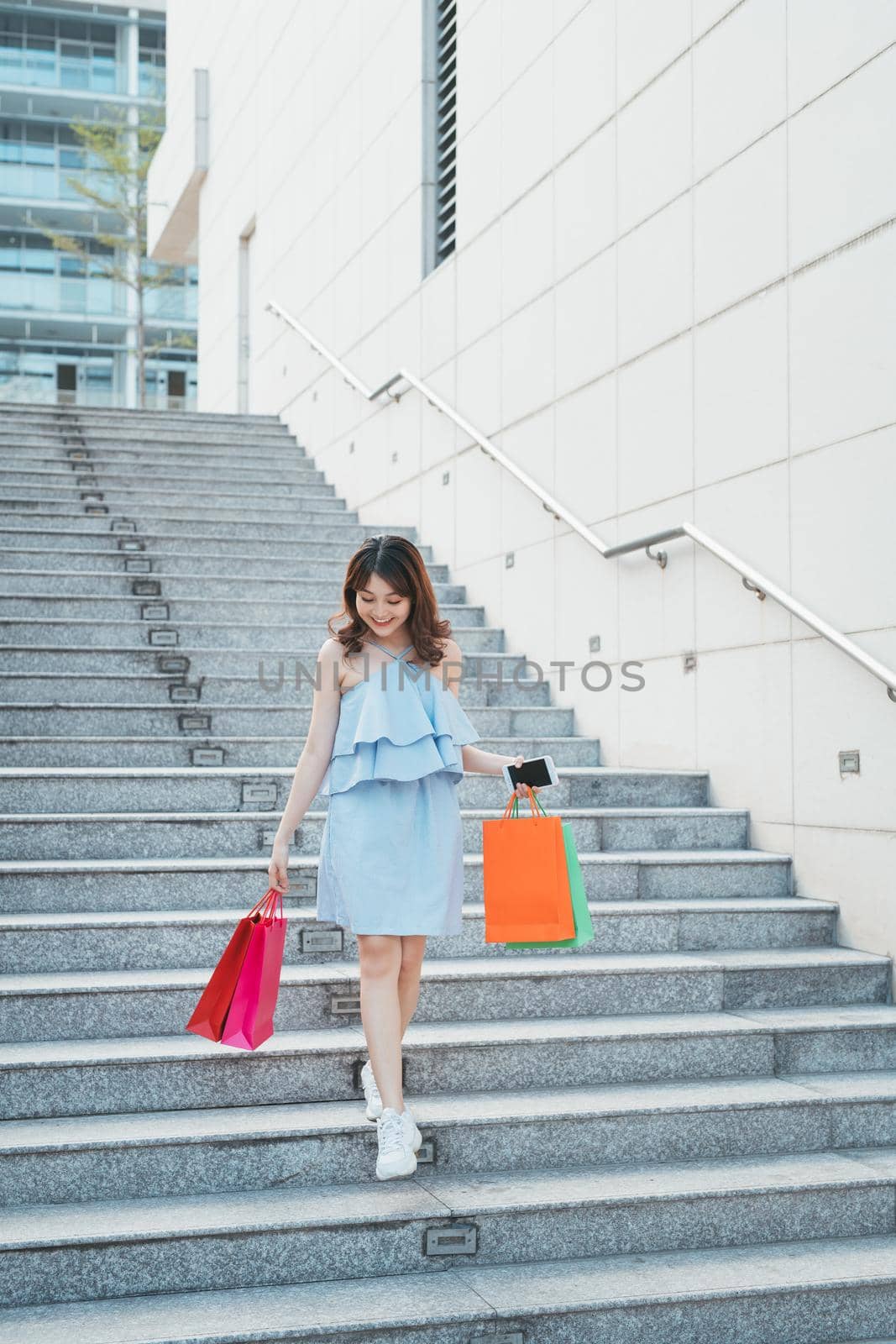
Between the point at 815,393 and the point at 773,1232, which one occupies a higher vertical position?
the point at 815,393

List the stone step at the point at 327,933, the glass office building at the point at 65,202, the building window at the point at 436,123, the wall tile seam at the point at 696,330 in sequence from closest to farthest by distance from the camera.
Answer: the stone step at the point at 327,933, the wall tile seam at the point at 696,330, the building window at the point at 436,123, the glass office building at the point at 65,202

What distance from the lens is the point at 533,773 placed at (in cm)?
345

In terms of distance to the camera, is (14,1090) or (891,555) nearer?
(14,1090)

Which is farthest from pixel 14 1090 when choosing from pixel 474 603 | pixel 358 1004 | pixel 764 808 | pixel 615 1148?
pixel 474 603

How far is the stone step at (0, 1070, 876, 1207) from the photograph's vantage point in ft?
10.7

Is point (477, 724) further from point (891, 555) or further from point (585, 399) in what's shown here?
point (891, 555)

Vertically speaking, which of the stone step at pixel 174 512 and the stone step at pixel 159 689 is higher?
the stone step at pixel 174 512

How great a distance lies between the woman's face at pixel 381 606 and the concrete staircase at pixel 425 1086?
3.88 feet

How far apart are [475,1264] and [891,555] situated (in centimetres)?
248

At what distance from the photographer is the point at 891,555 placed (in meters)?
4.27

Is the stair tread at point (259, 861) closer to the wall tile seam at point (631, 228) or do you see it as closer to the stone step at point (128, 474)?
the wall tile seam at point (631, 228)

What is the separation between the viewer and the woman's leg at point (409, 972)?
3.37 meters

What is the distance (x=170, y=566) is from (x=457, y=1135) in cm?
460

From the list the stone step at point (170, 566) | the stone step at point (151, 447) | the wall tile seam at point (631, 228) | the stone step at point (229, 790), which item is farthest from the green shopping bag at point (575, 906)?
the stone step at point (151, 447)
